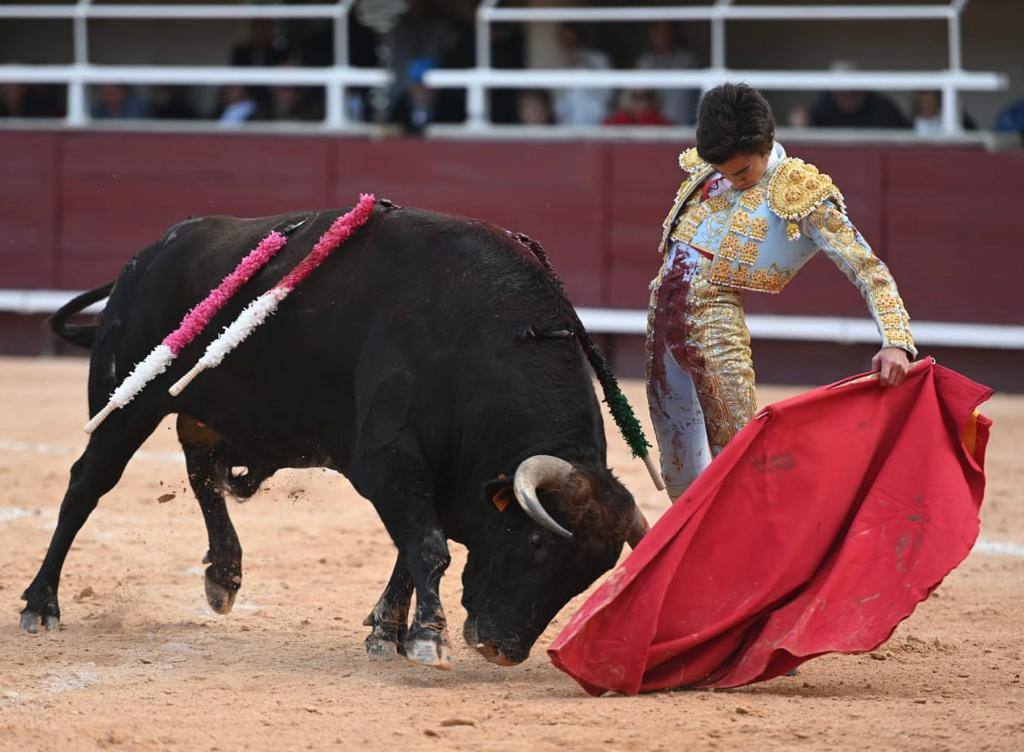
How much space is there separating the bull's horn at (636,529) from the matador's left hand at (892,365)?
0.58 m

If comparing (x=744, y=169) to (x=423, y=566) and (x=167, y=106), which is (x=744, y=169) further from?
(x=167, y=106)

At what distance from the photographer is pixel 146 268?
14.1 ft

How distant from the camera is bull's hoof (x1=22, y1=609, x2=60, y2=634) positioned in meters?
4.11

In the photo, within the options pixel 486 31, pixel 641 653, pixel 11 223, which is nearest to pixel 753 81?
pixel 486 31

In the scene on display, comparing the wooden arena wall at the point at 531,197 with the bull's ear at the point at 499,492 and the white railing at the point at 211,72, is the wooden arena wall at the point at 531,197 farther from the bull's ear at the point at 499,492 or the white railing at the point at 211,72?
the bull's ear at the point at 499,492

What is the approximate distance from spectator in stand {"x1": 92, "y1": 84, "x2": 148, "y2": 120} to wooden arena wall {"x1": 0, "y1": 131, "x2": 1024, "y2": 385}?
36 cm

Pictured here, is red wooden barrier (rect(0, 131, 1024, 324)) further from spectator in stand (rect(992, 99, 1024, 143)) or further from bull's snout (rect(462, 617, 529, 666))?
bull's snout (rect(462, 617, 529, 666))

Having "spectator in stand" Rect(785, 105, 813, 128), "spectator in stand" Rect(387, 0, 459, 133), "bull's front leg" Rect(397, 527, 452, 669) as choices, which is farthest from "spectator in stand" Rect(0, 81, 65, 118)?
"bull's front leg" Rect(397, 527, 452, 669)

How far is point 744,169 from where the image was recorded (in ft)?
11.6

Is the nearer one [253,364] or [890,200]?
[253,364]

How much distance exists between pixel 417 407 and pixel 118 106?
23.1 ft

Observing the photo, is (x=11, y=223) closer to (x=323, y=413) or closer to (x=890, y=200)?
(x=890, y=200)

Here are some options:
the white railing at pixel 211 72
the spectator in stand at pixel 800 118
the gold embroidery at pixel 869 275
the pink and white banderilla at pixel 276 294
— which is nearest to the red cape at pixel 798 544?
the gold embroidery at pixel 869 275

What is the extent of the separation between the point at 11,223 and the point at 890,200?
4.98m
